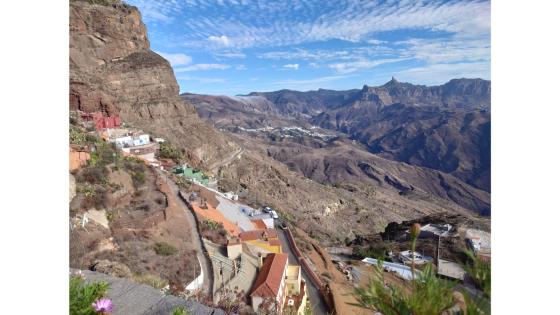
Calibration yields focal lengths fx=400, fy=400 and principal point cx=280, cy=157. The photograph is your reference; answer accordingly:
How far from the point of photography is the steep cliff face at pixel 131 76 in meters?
37.3

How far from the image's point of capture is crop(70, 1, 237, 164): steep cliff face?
37.3 meters

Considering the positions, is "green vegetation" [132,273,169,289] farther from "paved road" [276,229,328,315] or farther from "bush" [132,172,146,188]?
"bush" [132,172,146,188]

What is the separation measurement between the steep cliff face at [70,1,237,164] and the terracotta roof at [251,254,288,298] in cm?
2553

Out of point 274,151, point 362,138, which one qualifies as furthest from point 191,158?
point 362,138

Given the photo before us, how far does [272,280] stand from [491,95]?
7.75 m

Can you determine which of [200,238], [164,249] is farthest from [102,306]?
[200,238]

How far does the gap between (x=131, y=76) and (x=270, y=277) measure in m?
37.9

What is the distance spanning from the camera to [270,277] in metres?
8.63

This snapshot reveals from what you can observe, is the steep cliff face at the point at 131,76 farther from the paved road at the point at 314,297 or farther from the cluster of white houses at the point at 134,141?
the paved road at the point at 314,297

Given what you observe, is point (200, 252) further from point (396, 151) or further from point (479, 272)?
point (396, 151)
